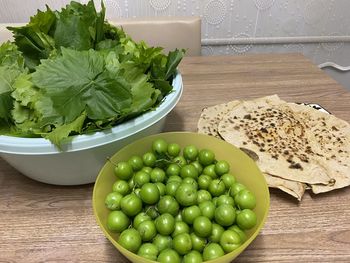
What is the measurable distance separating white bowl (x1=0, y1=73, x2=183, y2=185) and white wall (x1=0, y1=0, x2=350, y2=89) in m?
0.89

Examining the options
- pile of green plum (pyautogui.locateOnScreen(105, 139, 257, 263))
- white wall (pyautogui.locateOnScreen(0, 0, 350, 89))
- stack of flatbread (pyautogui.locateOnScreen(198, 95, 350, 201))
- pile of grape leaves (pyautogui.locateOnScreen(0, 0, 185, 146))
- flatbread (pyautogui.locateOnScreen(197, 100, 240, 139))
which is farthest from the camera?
white wall (pyautogui.locateOnScreen(0, 0, 350, 89))

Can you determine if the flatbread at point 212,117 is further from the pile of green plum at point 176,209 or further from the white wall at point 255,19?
the white wall at point 255,19

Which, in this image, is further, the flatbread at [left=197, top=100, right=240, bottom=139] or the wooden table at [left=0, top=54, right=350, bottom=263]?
the flatbread at [left=197, top=100, right=240, bottom=139]

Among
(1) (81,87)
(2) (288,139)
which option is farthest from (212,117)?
(1) (81,87)

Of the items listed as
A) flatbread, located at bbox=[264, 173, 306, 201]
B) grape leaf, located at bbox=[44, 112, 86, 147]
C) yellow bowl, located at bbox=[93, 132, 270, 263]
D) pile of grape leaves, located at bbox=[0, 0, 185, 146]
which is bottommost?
flatbread, located at bbox=[264, 173, 306, 201]

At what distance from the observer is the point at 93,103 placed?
23.0 inches

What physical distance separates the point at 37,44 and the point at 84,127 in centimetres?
26

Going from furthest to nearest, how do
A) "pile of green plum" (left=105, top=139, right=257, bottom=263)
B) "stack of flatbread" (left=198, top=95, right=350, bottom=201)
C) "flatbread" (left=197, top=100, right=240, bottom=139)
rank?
"flatbread" (left=197, top=100, right=240, bottom=139) < "stack of flatbread" (left=198, top=95, right=350, bottom=201) < "pile of green plum" (left=105, top=139, right=257, bottom=263)

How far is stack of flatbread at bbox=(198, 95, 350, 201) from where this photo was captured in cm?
70

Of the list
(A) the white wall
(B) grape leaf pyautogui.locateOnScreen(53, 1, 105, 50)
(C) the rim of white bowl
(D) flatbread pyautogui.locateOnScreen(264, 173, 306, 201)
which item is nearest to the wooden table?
(D) flatbread pyautogui.locateOnScreen(264, 173, 306, 201)

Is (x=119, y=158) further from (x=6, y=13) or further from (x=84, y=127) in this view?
(x=6, y=13)

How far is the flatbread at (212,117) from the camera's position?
2.79 ft

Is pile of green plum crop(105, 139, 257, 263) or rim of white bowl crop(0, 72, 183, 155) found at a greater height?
rim of white bowl crop(0, 72, 183, 155)

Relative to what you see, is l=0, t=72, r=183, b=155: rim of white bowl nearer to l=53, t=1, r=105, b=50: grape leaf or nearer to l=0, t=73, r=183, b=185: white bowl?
l=0, t=73, r=183, b=185: white bowl
